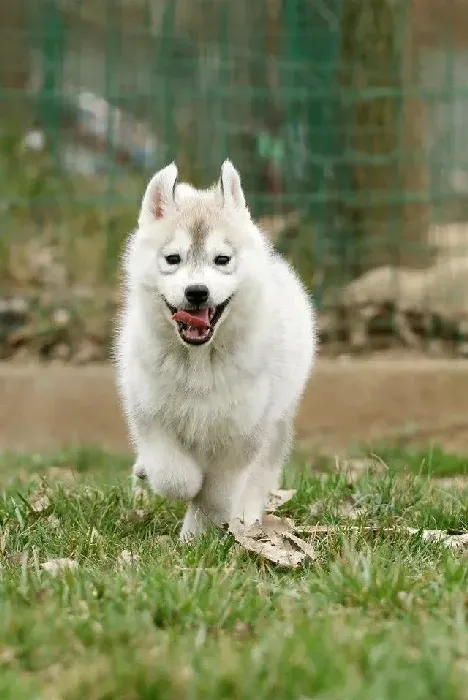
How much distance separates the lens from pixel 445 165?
303 inches

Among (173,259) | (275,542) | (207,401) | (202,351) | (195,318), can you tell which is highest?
(173,259)

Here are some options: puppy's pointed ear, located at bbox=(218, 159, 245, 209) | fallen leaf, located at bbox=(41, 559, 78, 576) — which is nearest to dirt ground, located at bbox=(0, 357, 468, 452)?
puppy's pointed ear, located at bbox=(218, 159, 245, 209)

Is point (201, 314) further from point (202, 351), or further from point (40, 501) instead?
point (40, 501)

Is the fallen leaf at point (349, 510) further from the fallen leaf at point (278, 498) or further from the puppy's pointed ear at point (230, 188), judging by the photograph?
the puppy's pointed ear at point (230, 188)

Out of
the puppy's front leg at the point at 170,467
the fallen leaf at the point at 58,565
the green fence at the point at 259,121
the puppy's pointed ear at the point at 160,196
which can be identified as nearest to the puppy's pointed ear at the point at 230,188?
the puppy's pointed ear at the point at 160,196

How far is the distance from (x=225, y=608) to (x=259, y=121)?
16.5 ft

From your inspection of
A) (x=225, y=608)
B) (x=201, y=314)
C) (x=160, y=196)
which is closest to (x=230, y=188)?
(x=160, y=196)

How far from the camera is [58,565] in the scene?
331 centimetres

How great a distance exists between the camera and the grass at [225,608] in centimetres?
240

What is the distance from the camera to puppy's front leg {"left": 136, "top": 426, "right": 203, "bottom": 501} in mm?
3967

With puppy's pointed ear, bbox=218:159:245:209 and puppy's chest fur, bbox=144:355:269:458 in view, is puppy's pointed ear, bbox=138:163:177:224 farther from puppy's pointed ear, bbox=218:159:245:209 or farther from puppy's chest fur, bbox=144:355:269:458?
puppy's chest fur, bbox=144:355:269:458

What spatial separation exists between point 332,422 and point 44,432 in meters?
1.62

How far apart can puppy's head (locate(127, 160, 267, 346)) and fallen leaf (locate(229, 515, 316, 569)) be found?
568 mm

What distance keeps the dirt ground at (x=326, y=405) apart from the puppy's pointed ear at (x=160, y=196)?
3.26 metres
